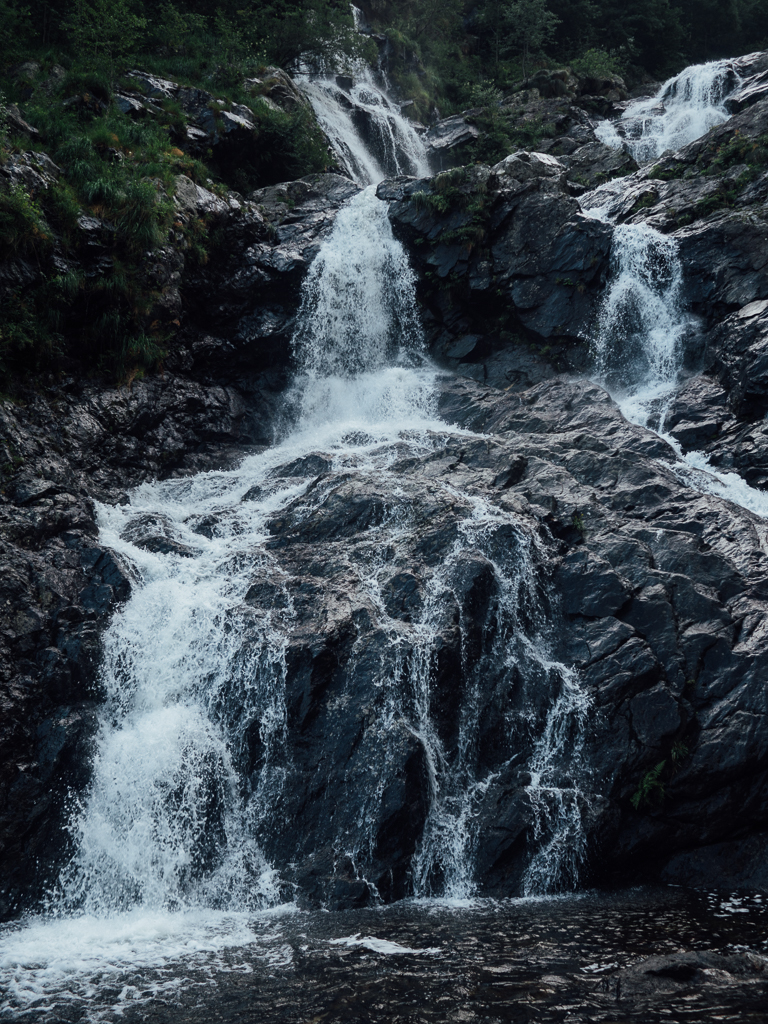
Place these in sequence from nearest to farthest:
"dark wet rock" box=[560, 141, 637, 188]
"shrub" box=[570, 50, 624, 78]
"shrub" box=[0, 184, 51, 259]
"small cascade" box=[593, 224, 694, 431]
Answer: "shrub" box=[0, 184, 51, 259]
"small cascade" box=[593, 224, 694, 431]
"dark wet rock" box=[560, 141, 637, 188]
"shrub" box=[570, 50, 624, 78]

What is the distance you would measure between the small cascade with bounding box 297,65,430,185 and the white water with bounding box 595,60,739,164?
7.23 meters

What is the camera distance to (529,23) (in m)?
35.0

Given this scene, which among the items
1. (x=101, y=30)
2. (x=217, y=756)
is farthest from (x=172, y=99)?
(x=217, y=756)

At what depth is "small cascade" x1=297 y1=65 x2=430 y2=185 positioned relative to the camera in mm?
27500

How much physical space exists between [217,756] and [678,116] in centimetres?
2736

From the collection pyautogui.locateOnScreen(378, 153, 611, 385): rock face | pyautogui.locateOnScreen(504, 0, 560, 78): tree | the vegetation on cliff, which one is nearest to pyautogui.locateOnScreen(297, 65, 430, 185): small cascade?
the vegetation on cliff

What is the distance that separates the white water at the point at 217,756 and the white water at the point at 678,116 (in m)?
19.5

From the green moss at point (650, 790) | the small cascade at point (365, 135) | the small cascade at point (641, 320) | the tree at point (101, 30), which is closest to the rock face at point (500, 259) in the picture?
the small cascade at point (641, 320)

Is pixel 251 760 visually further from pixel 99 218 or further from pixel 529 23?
pixel 529 23

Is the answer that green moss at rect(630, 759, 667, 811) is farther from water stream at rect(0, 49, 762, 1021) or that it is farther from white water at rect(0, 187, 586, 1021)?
white water at rect(0, 187, 586, 1021)

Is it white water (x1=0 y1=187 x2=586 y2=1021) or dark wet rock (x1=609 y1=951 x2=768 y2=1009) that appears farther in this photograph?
white water (x1=0 y1=187 x2=586 y2=1021)

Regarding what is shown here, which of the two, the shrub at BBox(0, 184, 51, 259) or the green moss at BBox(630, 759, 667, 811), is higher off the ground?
the shrub at BBox(0, 184, 51, 259)

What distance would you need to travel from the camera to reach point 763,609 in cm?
1107

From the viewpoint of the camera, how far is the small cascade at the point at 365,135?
90.2 feet
